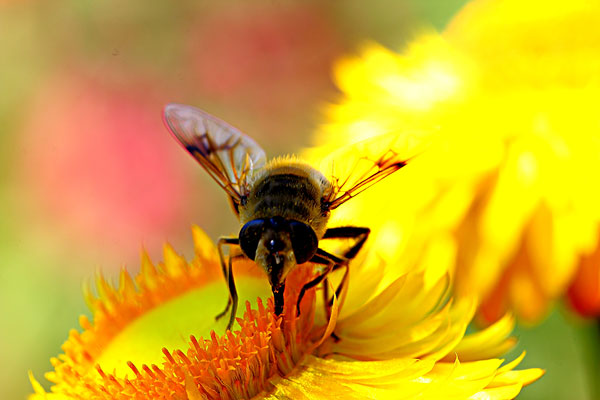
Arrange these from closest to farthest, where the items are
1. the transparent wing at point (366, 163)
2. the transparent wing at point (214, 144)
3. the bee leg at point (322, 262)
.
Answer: the bee leg at point (322, 262)
the transparent wing at point (366, 163)
the transparent wing at point (214, 144)

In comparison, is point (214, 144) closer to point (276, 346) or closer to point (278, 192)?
point (278, 192)

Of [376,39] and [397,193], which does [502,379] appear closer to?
[397,193]

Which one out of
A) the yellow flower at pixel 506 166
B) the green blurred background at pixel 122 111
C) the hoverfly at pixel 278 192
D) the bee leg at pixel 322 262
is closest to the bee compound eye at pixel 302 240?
the hoverfly at pixel 278 192

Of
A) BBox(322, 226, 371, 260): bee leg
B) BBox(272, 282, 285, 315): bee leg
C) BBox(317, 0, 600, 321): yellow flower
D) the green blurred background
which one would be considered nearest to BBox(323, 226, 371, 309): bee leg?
BBox(322, 226, 371, 260): bee leg

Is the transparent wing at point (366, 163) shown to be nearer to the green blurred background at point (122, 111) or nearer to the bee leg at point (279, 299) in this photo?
the bee leg at point (279, 299)

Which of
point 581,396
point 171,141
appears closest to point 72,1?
point 171,141

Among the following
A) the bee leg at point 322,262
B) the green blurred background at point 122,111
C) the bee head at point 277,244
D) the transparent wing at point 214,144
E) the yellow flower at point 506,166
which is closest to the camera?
the bee head at point 277,244

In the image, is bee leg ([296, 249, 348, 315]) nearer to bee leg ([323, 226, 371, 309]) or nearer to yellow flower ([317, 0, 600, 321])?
bee leg ([323, 226, 371, 309])
